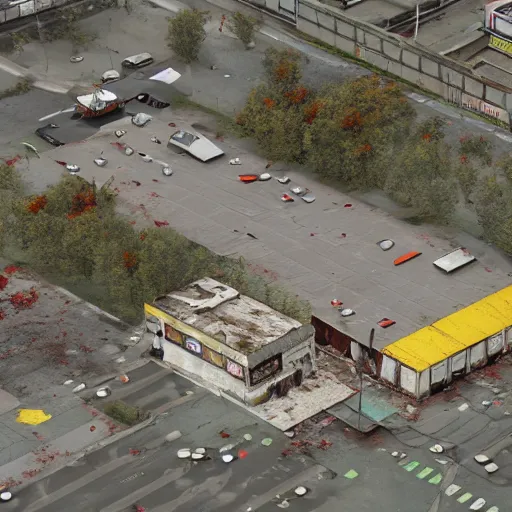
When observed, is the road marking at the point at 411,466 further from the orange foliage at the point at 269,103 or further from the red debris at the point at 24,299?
the orange foliage at the point at 269,103

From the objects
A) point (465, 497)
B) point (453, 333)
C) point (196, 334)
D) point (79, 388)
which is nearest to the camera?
point (465, 497)

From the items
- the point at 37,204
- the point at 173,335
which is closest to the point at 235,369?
the point at 173,335

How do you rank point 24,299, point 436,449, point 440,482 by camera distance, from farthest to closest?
point 24,299, point 436,449, point 440,482

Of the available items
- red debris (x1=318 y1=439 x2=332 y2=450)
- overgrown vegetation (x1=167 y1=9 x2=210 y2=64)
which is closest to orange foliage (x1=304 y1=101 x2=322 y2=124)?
overgrown vegetation (x1=167 y1=9 x2=210 y2=64)

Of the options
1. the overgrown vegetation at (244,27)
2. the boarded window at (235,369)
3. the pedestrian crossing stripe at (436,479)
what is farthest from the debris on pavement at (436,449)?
the overgrown vegetation at (244,27)

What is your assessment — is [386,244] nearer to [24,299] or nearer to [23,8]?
[24,299]

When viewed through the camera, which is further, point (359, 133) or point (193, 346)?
point (359, 133)
